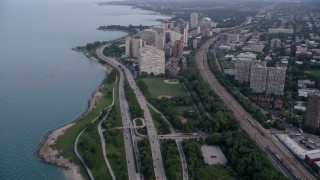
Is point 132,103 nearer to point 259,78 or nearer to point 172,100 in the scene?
point 172,100

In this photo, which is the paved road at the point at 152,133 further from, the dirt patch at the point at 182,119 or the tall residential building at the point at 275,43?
the tall residential building at the point at 275,43

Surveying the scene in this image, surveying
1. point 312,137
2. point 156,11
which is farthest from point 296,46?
point 156,11

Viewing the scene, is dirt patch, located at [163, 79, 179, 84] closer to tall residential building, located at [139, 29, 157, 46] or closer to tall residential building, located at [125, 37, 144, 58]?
tall residential building, located at [125, 37, 144, 58]

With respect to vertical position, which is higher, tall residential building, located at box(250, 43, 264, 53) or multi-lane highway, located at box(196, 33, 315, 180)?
tall residential building, located at box(250, 43, 264, 53)

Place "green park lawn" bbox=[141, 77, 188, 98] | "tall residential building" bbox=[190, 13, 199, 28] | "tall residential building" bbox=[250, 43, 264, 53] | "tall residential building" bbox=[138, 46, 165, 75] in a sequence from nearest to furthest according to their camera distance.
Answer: "green park lawn" bbox=[141, 77, 188, 98] → "tall residential building" bbox=[138, 46, 165, 75] → "tall residential building" bbox=[250, 43, 264, 53] → "tall residential building" bbox=[190, 13, 199, 28]

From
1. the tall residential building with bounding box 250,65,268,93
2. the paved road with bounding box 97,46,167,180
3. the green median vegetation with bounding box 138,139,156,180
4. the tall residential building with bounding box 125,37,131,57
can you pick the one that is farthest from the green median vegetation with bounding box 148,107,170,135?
the tall residential building with bounding box 125,37,131,57

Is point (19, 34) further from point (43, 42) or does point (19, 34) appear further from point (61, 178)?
point (61, 178)

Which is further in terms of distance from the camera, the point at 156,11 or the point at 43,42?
the point at 156,11
